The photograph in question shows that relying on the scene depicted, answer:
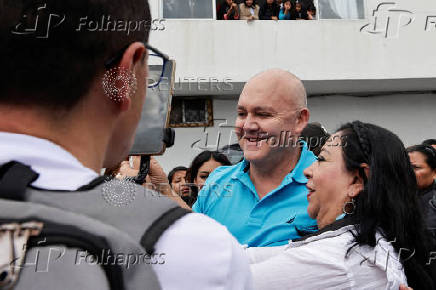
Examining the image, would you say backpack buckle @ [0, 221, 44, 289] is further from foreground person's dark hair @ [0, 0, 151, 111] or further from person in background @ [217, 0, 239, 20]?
person in background @ [217, 0, 239, 20]

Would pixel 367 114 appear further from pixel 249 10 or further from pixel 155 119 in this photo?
pixel 155 119

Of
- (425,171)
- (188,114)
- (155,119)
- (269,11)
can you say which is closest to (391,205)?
(155,119)

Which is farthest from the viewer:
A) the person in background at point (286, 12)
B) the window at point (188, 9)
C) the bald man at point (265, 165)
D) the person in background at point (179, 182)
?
the person in background at point (286, 12)

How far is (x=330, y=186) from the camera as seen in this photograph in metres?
1.92

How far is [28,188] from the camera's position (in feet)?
2.04

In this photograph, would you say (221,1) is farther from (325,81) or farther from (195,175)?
(195,175)

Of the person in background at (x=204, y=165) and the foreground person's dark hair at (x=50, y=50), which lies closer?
the foreground person's dark hair at (x=50, y=50)

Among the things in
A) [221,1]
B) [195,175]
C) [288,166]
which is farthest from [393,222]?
[221,1]

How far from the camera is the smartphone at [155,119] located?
4.17 ft

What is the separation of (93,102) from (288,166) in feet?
5.52

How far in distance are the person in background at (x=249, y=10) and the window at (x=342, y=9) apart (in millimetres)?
1062

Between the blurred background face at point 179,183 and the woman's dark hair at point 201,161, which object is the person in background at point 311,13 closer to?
the blurred background face at point 179,183

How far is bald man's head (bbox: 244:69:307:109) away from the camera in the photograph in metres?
2.33

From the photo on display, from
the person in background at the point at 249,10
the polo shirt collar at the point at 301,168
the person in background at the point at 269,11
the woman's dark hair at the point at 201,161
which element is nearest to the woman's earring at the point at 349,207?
the polo shirt collar at the point at 301,168
